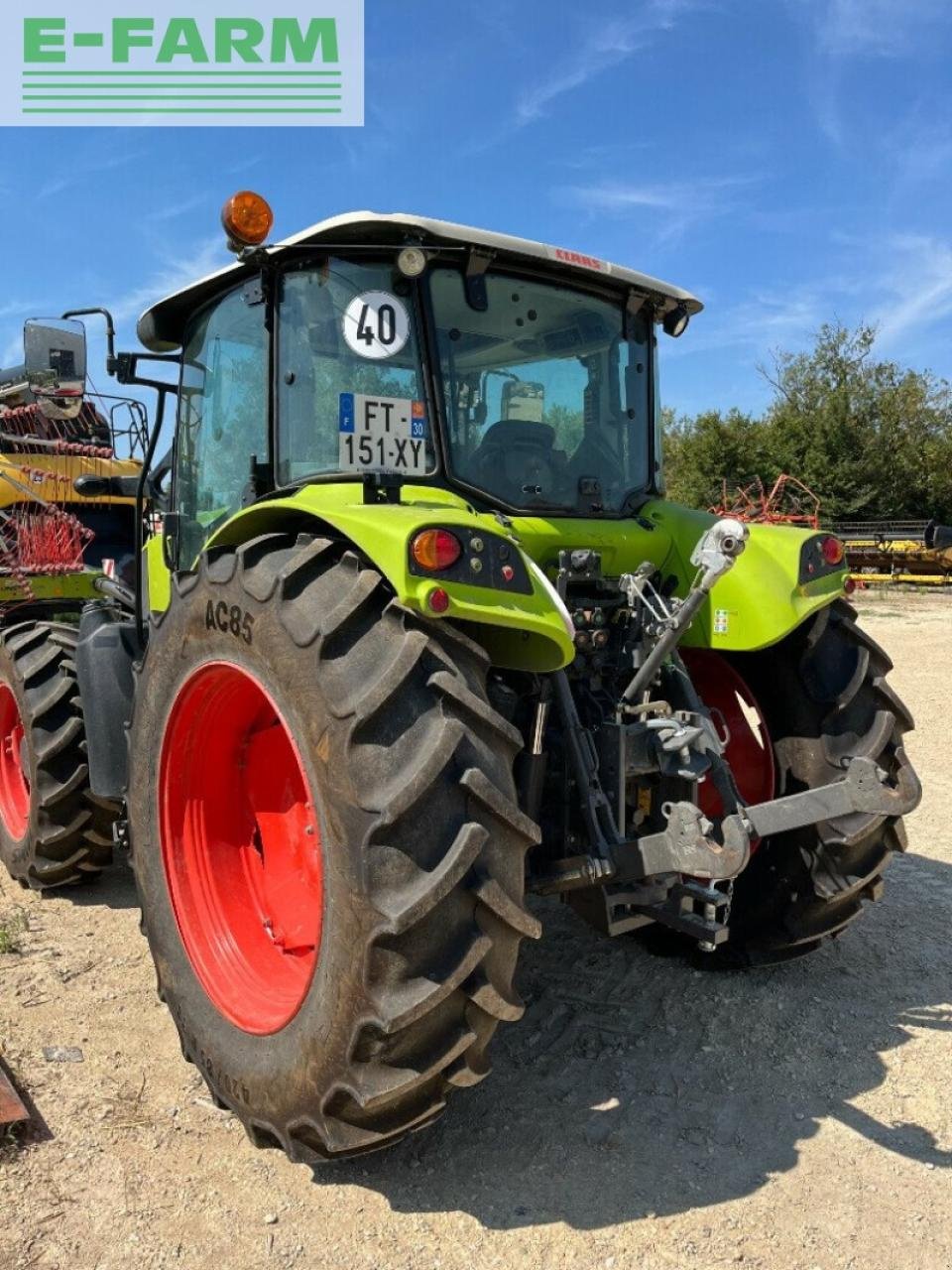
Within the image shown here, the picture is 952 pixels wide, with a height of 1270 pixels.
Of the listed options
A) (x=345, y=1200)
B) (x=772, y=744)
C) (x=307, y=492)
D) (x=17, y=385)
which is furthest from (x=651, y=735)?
(x=17, y=385)

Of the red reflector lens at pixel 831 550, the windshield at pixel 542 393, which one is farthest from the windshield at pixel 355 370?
the red reflector lens at pixel 831 550

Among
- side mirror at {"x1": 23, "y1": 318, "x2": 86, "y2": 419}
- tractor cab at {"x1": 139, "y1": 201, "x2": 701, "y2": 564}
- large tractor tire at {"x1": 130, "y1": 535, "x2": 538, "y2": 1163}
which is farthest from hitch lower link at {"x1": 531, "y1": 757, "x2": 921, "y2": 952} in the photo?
side mirror at {"x1": 23, "y1": 318, "x2": 86, "y2": 419}

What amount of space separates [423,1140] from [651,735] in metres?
1.27

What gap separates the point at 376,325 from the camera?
3.01m

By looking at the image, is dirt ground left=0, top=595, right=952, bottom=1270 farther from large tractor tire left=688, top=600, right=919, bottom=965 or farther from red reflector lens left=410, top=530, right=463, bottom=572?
red reflector lens left=410, top=530, right=463, bottom=572

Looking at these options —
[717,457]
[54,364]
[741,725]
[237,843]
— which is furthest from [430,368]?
[717,457]

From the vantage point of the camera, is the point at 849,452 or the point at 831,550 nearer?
the point at 831,550

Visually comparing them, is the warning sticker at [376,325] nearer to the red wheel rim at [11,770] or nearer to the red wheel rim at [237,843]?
the red wheel rim at [237,843]

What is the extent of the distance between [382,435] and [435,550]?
0.76 metres

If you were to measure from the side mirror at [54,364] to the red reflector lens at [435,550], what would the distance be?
506cm

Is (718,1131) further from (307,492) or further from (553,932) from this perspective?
(307,492)

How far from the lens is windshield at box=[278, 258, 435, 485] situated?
2.98m

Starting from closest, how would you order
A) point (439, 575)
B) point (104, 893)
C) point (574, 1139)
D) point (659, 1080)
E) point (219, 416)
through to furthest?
point (439, 575) < point (574, 1139) < point (659, 1080) < point (219, 416) < point (104, 893)

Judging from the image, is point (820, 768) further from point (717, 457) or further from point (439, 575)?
point (717, 457)
